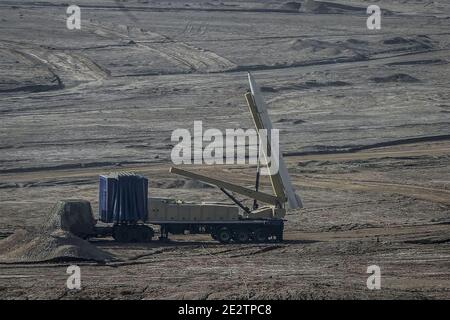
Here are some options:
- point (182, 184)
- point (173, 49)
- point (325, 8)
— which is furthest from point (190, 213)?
point (325, 8)

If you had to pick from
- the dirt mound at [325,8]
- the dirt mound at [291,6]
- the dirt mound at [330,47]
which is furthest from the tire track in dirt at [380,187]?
the dirt mound at [291,6]

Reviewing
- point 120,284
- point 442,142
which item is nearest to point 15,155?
point 442,142

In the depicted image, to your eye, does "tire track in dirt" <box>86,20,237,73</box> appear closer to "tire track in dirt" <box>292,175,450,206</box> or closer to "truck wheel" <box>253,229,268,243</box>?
"tire track in dirt" <box>292,175,450,206</box>

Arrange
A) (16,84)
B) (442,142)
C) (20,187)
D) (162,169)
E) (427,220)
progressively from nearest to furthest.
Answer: (427,220)
(20,187)
(162,169)
(442,142)
(16,84)

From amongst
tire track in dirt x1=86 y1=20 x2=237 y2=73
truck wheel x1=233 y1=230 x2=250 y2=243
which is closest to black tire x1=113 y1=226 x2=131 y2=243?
truck wheel x1=233 y1=230 x2=250 y2=243

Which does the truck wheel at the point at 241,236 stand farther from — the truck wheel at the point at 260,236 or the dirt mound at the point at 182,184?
the dirt mound at the point at 182,184

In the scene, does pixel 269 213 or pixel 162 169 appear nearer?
pixel 269 213
